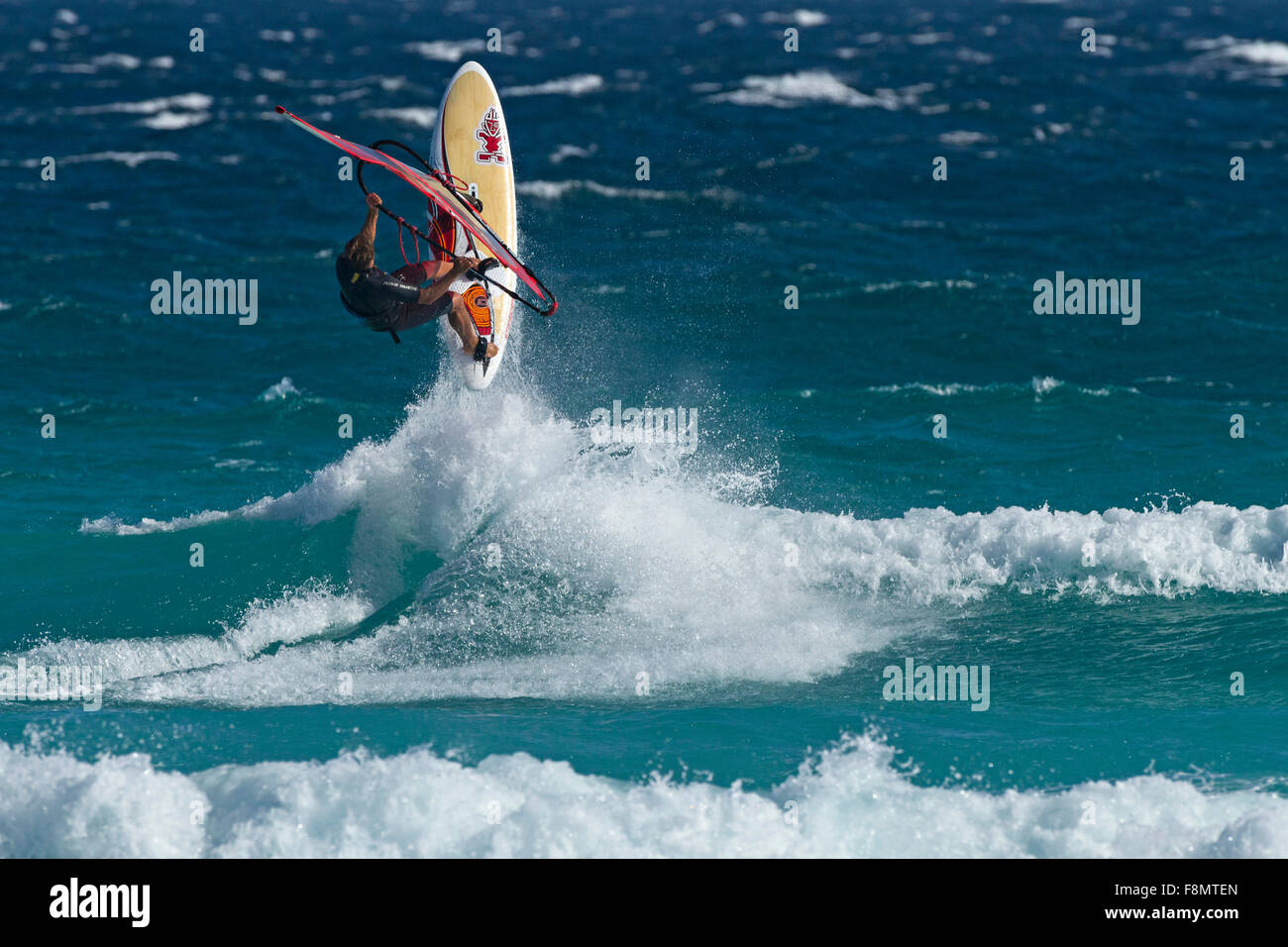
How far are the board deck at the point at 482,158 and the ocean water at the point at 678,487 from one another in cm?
75

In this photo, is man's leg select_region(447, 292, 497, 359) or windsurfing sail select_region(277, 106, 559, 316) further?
man's leg select_region(447, 292, 497, 359)

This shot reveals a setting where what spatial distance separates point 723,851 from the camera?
286 inches

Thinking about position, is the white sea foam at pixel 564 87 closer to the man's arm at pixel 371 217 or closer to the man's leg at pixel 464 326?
the man's leg at pixel 464 326

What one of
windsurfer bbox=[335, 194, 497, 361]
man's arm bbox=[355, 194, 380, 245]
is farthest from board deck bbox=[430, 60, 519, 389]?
man's arm bbox=[355, 194, 380, 245]

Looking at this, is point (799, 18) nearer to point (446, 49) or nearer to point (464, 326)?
point (446, 49)

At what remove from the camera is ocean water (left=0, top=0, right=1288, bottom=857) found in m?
7.80

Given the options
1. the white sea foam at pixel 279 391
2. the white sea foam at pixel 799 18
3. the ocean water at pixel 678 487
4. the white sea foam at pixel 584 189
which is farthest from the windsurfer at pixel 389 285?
the white sea foam at pixel 799 18

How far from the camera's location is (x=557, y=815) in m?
Answer: 7.42

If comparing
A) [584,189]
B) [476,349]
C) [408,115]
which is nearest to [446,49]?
[408,115]

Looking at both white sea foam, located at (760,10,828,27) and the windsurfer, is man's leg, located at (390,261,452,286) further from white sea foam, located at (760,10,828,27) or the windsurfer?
white sea foam, located at (760,10,828,27)

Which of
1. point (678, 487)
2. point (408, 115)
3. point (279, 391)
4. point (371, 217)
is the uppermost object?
point (408, 115)

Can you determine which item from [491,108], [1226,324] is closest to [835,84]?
[1226,324]

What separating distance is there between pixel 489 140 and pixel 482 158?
0.24m
